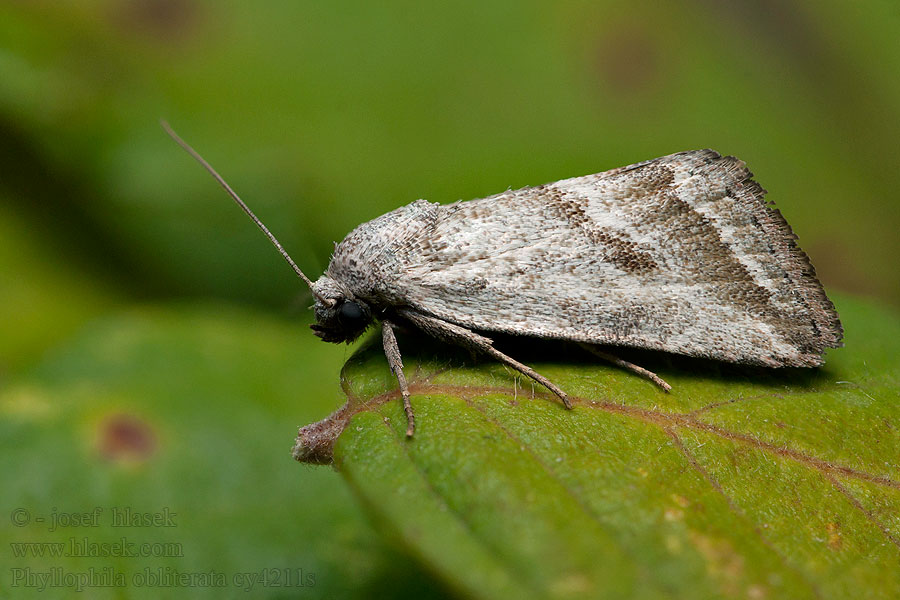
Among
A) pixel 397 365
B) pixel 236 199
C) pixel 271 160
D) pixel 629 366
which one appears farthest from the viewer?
pixel 271 160

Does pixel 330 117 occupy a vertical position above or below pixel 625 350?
above

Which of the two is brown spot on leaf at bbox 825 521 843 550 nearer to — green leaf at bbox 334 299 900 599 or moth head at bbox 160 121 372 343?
green leaf at bbox 334 299 900 599

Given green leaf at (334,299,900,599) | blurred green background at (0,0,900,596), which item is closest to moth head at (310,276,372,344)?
green leaf at (334,299,900,599)

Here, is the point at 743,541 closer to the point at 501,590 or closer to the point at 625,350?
the point at 501,590

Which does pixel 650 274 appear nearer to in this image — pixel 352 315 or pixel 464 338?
pixel 464 338

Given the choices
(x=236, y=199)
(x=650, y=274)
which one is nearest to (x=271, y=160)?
(x=236, y=199)

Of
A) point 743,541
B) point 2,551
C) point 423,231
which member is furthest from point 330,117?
point 743,541
